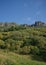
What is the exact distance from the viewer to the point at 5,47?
1404 inches

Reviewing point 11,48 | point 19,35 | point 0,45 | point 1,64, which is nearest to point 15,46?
point 11,48

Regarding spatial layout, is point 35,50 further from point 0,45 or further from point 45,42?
point 0,45

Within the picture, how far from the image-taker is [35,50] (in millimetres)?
31469

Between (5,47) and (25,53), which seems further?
(5,47)

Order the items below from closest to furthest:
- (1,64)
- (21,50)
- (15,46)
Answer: (1,64) → (21,50) → (15,46)

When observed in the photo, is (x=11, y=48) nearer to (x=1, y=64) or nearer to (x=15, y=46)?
(x=15, y=46)

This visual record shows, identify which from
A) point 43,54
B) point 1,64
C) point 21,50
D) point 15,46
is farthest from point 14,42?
point 1,64

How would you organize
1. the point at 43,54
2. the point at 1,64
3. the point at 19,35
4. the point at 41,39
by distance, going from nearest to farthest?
1. the point at 1,64
2. the point at 43,54
3. the point at 41,39
4. the point at 19,35

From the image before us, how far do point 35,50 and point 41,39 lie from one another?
21.4 feet

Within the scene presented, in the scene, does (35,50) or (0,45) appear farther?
(0,45)

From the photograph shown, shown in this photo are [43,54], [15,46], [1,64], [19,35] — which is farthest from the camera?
[19,35]

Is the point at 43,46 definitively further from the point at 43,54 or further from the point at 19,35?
the point at 19,35

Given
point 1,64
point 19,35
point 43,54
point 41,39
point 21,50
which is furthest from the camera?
point 19,35

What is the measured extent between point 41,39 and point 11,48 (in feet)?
21.0
